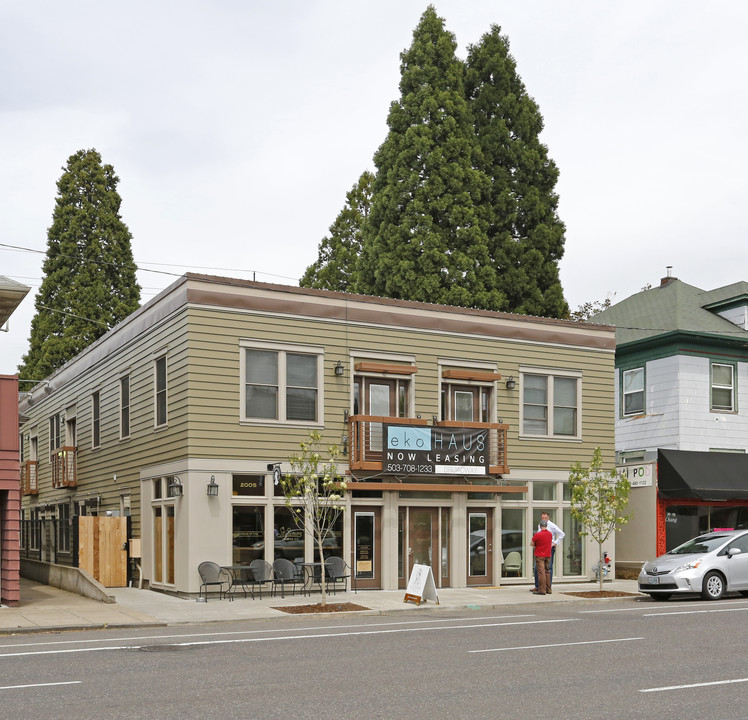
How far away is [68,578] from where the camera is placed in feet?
78.0

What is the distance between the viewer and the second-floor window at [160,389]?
78.3 feet

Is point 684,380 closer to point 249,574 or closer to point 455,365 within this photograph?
point 455,365

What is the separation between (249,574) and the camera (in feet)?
73.2

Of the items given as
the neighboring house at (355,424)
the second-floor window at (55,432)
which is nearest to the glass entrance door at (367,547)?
the neighboring house at (355,424)

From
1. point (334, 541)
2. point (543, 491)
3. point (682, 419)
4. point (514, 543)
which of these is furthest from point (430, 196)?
point (334, 541)

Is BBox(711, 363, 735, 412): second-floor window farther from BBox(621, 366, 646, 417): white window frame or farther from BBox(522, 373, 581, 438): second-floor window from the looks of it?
BBox(522, 373, 581, 438): second-floor window

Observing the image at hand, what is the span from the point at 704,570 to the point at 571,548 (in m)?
5.87

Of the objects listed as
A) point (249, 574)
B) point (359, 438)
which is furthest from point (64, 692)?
point (359, 438)

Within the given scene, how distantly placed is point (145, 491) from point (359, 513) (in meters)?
5.43

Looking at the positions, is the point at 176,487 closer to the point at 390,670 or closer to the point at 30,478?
the point at 390,670

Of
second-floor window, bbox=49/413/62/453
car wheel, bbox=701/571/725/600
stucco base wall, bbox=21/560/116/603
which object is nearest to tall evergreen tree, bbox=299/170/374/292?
second-floor window, bbox=49/413/62/453

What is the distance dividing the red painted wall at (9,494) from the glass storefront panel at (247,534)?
15.3 ft

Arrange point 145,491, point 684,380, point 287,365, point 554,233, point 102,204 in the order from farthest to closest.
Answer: point 102,204 < point 554,233 < point 684,380 < point 145,491 < point 287,365

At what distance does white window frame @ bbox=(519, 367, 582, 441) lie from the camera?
87.1 ft
